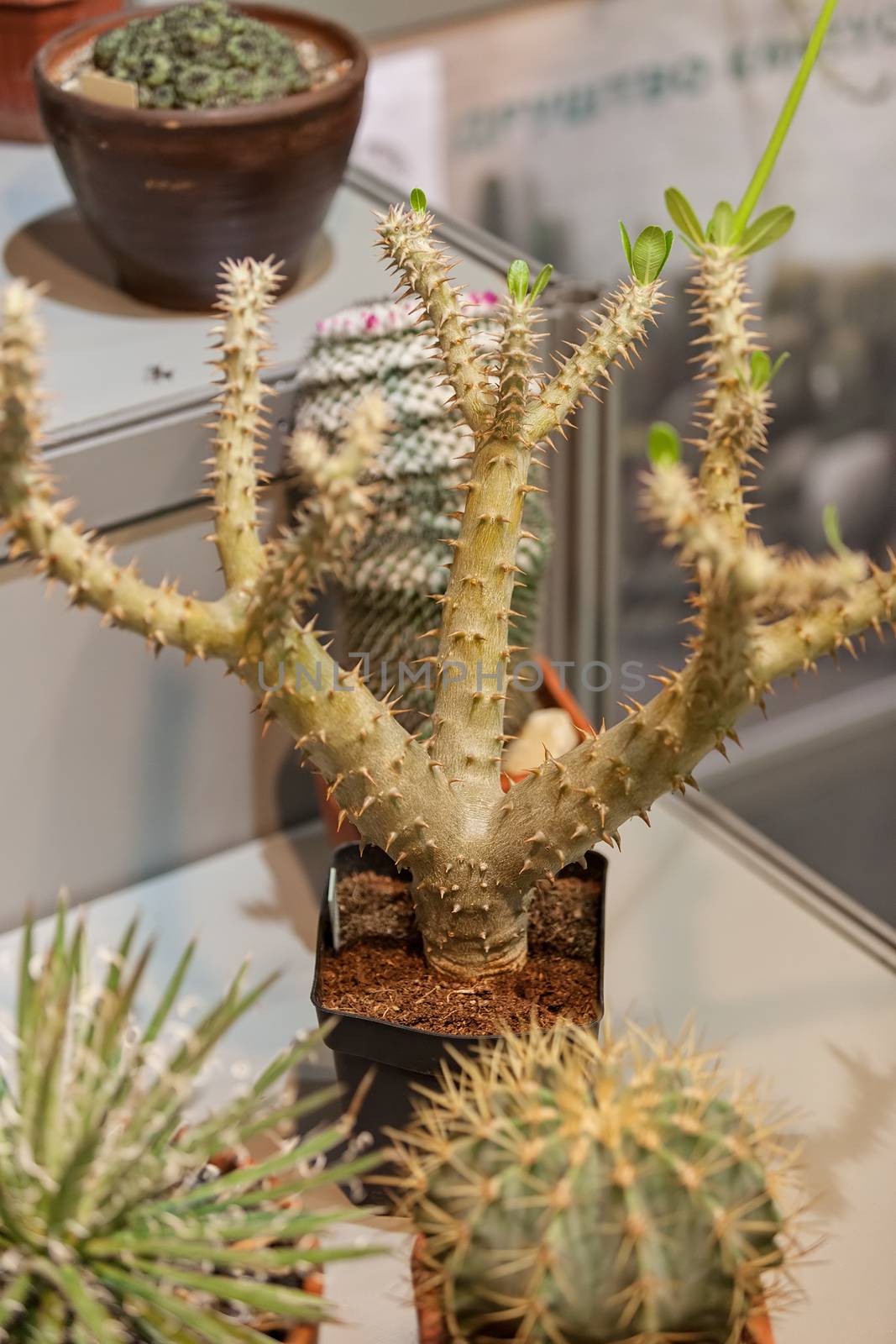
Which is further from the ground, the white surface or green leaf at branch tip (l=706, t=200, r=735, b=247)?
green leaf at branch tip (l=706, t=200, r=735, b=247)

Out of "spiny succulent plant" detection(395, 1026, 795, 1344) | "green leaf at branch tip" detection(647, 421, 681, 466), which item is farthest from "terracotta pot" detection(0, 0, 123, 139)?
"spiny succulent plant" detection(395, 1026, 795, 1344)

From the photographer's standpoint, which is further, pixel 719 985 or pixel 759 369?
pixel 719 985

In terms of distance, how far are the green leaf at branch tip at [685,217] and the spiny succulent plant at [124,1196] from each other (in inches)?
17.5

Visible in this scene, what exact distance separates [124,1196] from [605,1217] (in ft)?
0.62

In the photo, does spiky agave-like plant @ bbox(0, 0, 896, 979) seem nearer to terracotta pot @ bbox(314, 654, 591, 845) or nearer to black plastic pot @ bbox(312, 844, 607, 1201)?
black plastic pot @ bbox(312, 844, 607, 1201)

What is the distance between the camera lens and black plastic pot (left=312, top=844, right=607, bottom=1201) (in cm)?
75

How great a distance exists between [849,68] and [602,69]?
389 mm

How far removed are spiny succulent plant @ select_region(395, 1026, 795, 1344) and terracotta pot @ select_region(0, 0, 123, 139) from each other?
1.11m

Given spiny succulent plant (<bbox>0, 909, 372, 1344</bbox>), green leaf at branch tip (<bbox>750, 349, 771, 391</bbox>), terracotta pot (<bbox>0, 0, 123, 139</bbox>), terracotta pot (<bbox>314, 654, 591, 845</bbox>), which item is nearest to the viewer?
spiny succulent plant (<bbox>0, 909, 372, 1344</bbox>)

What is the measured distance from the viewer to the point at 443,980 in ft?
2.63

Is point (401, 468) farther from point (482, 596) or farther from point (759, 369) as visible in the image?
point (759, 369)

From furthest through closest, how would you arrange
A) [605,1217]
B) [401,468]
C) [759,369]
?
1. [401,468]
2. [759,369]
3. [605,1217]

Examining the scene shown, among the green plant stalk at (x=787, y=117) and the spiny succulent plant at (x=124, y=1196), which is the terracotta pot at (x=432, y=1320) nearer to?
the spiny succulent plant at (x=124, y=1196)

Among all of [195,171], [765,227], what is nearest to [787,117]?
[765,227]
